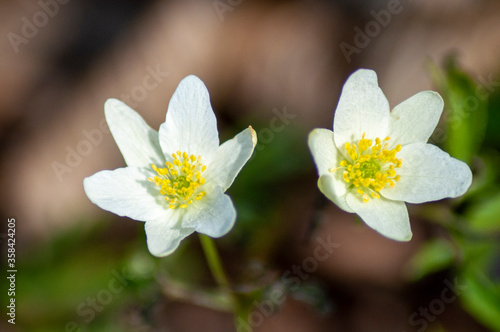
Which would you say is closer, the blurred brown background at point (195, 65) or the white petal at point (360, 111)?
the white petal at point (360, 111)

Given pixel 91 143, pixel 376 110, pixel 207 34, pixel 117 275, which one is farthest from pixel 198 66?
pixel 376 110
